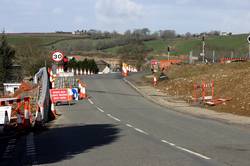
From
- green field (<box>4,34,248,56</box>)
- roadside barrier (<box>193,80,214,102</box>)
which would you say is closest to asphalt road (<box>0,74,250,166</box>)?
roadside barrier (<box>193,80,214,102</box>)

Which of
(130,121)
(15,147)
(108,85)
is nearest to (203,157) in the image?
(15,147)

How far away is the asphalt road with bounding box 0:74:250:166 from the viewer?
12.6 metres

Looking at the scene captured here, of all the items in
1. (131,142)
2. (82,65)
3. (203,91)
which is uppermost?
(82,65)

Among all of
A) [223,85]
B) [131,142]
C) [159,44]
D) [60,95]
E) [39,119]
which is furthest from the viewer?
[159,44]

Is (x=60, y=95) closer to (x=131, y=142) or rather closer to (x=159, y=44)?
(x=131, y=142)

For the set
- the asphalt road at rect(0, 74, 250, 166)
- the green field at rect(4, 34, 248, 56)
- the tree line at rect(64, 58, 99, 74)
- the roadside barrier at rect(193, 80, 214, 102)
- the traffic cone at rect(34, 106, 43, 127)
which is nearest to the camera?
the asphalt road at rect(0, 74, 250, 166)

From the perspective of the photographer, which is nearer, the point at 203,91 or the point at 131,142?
the point at 131,142

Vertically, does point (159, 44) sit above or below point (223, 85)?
above

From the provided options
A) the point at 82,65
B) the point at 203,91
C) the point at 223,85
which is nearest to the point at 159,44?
the point at 82,65

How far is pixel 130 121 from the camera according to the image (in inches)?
939

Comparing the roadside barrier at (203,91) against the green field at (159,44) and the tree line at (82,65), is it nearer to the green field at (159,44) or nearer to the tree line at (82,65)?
the green field at (159,44)

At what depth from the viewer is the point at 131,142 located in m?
16.0

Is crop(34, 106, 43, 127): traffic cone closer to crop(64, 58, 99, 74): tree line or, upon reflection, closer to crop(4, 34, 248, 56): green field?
crop(4, 34, 248, 56): green field

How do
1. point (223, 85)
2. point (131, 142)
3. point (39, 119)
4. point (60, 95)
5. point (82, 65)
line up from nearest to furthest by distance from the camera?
point (131, 142)
point (39, 119)
point (60, 95)
point (223, 85)
point (82, 65)
